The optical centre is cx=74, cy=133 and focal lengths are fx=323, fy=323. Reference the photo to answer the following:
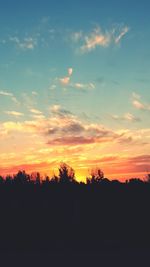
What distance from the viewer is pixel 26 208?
57375 mm

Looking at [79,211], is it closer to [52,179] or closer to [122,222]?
[122,222]

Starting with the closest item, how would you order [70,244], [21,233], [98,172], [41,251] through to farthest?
[41,251], [70,244], [21,233], [98,172]

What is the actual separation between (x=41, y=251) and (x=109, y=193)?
84.8 ft

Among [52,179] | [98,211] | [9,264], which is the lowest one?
[9,264]

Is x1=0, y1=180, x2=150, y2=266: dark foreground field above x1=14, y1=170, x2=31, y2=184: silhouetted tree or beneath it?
beneath

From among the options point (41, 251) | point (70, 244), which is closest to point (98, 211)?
point (70, 244)

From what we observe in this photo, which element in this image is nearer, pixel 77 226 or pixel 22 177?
pixel 77 226

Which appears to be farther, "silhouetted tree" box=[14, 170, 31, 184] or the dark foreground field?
"silhouetted tree" box=[14, 170, 31, 184]

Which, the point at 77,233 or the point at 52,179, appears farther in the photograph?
the point at 52,179

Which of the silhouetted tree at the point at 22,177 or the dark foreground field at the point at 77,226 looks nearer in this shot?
the dark foreground field at the point at 77,226

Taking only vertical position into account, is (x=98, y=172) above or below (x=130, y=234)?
above

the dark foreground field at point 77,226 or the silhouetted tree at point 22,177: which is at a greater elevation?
the silhouetted tree at point 22,177

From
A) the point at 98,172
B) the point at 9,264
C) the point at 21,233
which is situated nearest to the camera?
the point at 9,264

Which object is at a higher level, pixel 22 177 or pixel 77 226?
pixel 22 177
